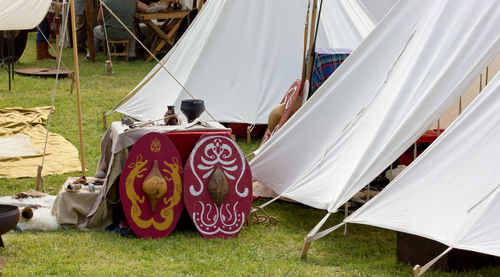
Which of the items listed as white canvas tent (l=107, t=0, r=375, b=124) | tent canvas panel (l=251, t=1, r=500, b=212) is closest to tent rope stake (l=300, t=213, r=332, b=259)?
tent canvas panel (l=251, t=1, r=500, b=212)

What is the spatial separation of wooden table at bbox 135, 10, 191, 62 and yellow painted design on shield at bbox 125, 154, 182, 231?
706 cm

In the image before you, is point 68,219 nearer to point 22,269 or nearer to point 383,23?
point 22,269

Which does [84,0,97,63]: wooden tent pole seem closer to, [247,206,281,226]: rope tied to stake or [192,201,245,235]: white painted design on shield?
[247,206,281,226]: rope tied to stake

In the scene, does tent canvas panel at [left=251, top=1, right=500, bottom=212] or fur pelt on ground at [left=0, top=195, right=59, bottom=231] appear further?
fur pelt on ground at [left=0, top=195, right=59, bottom=231]

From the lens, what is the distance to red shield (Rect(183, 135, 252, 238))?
3.82 metres

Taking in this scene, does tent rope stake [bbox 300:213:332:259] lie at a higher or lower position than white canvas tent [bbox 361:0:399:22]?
lower

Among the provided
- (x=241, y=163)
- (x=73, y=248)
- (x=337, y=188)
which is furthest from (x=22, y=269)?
(x=337, y=188)

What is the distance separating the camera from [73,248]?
3605 millimetres

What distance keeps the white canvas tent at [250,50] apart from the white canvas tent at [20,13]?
135 cm

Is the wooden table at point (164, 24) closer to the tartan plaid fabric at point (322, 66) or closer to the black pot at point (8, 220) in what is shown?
the tartan plaid fabric at point (322, 66)

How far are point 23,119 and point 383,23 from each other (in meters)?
4.11

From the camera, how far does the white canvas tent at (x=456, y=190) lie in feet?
9.71

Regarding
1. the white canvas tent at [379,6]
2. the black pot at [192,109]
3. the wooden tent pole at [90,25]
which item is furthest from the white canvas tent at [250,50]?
the wooden tent pole at [90,25]

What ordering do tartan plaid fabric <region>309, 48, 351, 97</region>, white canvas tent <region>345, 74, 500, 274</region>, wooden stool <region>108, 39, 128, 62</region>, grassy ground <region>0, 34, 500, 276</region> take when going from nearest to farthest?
white canvas tent <region>345, 74, 500, 274</region> → grassy ground <region>0, 34, 500, 276</region> → tartan plaid fabric <region>309, 48, 351, 97</region> → wooden stool <region>108, 39, 128, 62</region>
